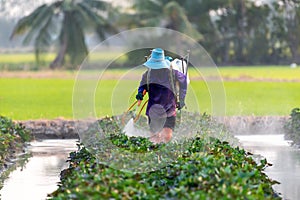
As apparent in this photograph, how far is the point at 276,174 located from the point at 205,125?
2533 millimetres

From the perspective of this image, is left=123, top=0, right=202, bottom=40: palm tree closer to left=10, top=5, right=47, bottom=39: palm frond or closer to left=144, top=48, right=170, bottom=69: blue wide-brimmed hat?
left=10, top=5, right=47, bottom=39: palm frond

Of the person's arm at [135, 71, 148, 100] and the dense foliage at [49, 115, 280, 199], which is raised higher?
the person's arm at [135, 71, 148, 100]

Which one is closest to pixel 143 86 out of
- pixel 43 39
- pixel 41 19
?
pixel 43 39

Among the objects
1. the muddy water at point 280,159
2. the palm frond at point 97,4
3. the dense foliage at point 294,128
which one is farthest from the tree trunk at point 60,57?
the dense foliage at point 294,128

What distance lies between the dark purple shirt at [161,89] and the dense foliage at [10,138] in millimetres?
3079

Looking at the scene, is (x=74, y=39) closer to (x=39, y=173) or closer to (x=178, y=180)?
(x=39, y=173)

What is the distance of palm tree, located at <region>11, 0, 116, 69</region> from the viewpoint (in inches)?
2034

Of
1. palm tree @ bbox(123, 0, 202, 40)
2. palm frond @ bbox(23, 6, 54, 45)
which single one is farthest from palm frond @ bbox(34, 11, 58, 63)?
palm tree @ bbox(123, 0, 202, 40)

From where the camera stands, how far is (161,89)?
1272 centimetres

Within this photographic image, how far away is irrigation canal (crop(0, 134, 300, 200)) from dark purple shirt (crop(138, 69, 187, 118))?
5.41ft

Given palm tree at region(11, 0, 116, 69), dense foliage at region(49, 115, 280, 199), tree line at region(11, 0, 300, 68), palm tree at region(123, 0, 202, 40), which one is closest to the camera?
dense foliage at region(49, 115, 280, 199)

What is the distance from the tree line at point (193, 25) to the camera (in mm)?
51781

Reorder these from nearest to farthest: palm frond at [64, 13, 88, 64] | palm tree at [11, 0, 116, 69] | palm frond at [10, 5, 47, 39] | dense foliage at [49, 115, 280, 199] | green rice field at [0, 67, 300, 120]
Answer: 1. dense foliage at [49, 115, 280, 199]
2. green rice field at [0, 67, 300, 120]
3. palm frond at [10, 5, 47, 39]
4. palm tree at [11, 0, 116, 69]
5. palm frond at [64, 13, 88, 64]

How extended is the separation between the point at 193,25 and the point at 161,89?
41.6 m
